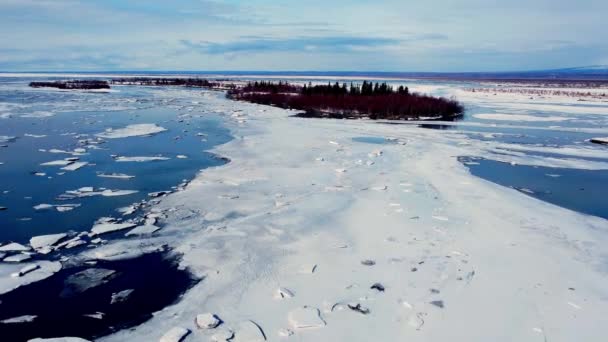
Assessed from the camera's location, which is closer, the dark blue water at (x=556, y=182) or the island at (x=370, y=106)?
the dark blue water at (x=556, y=182)

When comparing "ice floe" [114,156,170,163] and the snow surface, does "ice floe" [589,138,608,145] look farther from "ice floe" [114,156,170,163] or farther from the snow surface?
"ice floe" [114,156,170,163]

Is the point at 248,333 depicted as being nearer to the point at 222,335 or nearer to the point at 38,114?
the point at 222,335

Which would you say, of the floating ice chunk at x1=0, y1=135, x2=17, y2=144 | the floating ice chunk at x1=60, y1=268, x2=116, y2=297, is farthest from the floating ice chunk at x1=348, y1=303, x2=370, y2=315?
the floating ice chunk at x1=0, y1=135, x2=17, y2=144

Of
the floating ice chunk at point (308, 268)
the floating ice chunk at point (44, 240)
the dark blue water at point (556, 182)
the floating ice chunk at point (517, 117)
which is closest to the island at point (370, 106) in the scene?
the floating ice chunk at point (517, 117)

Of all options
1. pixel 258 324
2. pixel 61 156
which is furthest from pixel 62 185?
pixel 258 324

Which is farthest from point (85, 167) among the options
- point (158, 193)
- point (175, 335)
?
point (175, 335)

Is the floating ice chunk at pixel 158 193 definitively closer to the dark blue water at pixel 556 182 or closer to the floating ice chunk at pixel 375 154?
the floating ice chunk at pixel 375 154
